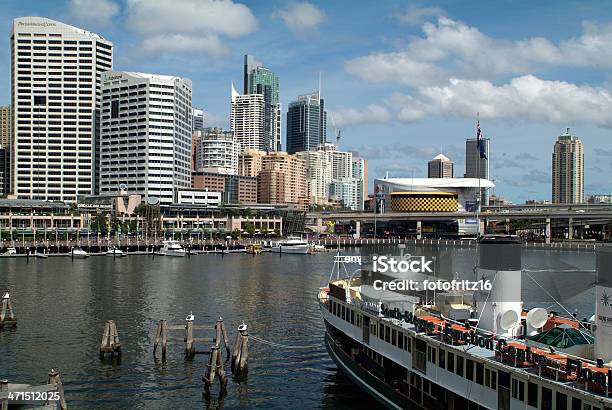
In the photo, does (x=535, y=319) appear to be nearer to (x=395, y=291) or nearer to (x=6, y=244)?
(x=395, y=291)

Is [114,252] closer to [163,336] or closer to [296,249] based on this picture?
[296,249]

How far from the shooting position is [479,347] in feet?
96.0

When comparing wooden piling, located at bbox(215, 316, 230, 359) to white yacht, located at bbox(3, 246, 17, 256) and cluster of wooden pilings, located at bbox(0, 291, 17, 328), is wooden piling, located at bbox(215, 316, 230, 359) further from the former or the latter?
white yacht, located at bbox(3, 246, 17, 256)

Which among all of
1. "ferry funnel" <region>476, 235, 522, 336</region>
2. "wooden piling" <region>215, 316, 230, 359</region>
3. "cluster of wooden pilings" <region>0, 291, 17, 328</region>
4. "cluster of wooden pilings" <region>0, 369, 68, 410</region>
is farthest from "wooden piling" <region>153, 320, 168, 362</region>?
"ferry funnel" <region>476, 235, 522, 336</region>

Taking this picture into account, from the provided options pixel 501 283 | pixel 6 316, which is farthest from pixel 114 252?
pixel 501 283

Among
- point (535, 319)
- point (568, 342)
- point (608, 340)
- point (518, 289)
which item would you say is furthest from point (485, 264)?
point (608, 340)

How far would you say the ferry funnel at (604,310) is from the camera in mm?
25422

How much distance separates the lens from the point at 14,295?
268ft

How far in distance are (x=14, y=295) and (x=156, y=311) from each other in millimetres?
22383

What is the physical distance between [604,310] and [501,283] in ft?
22.4

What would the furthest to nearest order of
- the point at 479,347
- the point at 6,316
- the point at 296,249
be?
the point at 296,249
the point at 6,316
the point at 479,347

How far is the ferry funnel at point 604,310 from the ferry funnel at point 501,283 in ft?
19.0

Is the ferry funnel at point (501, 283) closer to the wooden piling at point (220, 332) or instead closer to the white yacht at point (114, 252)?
the wooden piling at point (220, 332)

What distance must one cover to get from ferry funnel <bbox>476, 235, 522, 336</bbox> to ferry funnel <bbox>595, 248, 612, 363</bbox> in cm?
579
